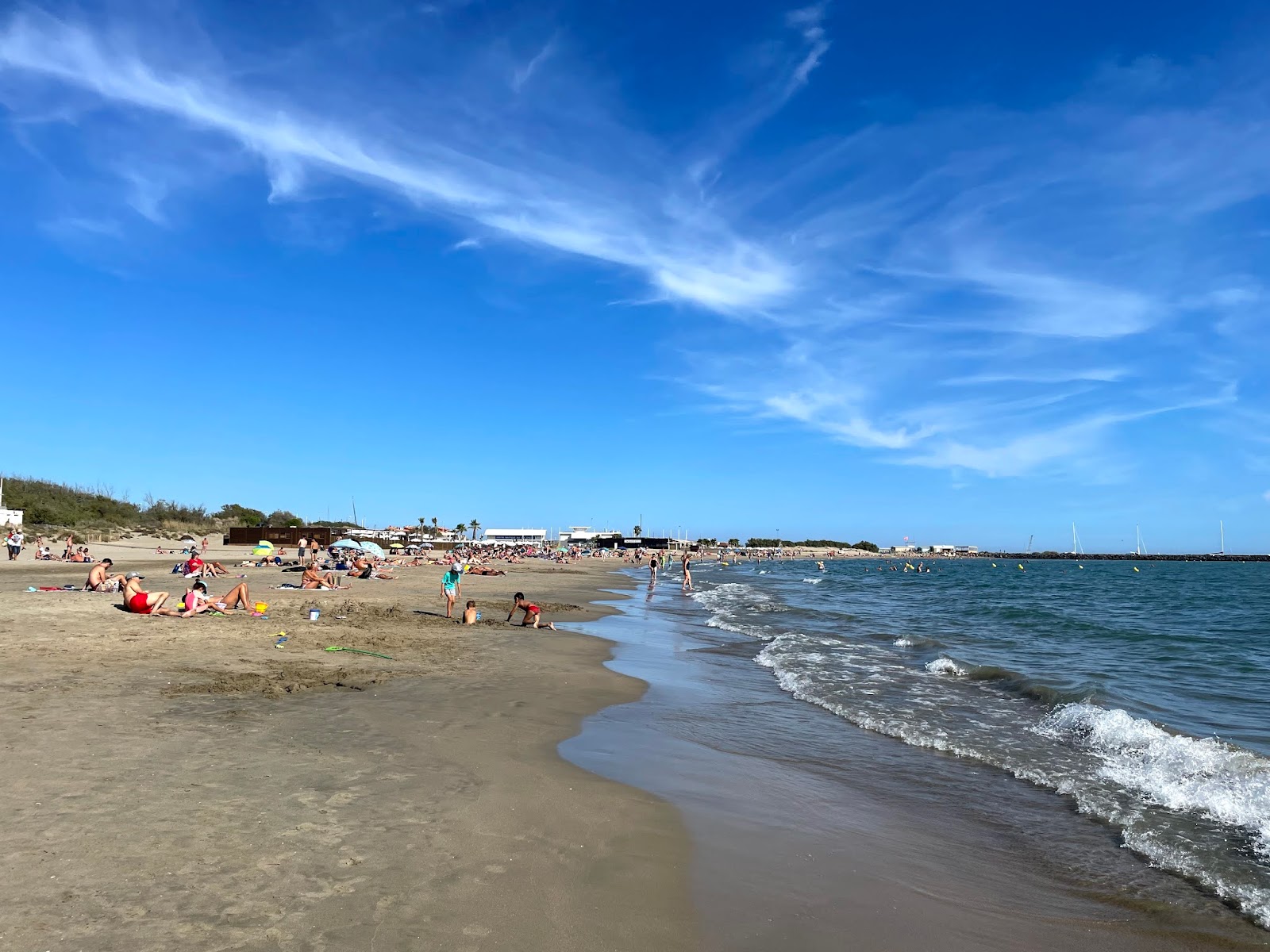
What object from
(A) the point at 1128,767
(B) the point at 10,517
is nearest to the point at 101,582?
(A) the point at 1128,767

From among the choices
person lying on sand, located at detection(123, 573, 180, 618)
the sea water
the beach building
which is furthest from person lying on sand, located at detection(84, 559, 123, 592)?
the beach building

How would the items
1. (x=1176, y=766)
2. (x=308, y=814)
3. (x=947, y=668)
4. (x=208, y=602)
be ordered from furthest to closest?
(x=208, y=602) → (x=947, y=668) → (x=1176, y=766) → (x=308, y=814)

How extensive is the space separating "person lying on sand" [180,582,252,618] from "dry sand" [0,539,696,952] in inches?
146

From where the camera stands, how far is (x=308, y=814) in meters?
5.14

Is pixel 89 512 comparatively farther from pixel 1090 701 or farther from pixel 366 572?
pixel 1090 701

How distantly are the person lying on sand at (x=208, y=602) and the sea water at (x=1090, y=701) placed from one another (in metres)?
11.6

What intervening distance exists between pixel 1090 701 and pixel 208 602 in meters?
16.8

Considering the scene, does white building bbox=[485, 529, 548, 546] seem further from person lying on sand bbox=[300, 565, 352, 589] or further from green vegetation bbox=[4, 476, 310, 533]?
person lying on sand bbox=[300, 565, 352, 589]

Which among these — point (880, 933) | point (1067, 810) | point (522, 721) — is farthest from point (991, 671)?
point (880, 933)

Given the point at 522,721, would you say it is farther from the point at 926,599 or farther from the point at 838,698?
the point at 926,599

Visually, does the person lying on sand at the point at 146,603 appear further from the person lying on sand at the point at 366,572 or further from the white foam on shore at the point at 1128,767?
the person lying on sand at the point at 366,572

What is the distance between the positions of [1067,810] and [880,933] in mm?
3861

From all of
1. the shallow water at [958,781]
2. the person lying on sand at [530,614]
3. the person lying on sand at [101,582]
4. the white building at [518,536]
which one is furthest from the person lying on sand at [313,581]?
the white building at [518,536]

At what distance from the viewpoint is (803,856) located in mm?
5340
